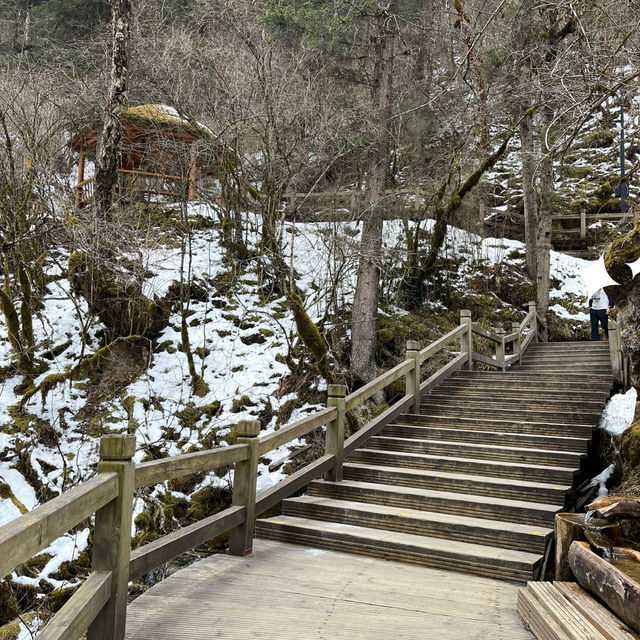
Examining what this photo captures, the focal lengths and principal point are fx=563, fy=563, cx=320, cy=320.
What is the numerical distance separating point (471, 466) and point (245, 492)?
308 centimetres

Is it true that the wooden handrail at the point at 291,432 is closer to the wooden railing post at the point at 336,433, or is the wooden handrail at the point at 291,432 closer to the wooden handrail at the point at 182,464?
the wooden railing post at the point at 336,433

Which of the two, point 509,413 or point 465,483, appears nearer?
point 465,483

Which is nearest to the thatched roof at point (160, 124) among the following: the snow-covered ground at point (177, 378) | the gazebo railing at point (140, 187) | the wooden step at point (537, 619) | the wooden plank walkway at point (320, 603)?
the gazebo railing at point (140, 187)

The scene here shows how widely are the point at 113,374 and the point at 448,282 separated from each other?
31.8 ft

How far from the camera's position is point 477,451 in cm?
700

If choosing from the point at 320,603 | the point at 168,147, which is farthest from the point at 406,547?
the point at 168,147

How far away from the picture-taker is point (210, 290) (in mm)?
14117

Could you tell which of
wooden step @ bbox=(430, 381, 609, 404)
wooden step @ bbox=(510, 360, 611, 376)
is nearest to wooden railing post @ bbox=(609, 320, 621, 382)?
wooden step @ bbox=(510, 360, 611, 376)

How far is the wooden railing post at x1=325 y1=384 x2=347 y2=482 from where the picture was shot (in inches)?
251

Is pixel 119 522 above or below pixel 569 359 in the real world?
below

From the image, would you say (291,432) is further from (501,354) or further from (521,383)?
(501,354)

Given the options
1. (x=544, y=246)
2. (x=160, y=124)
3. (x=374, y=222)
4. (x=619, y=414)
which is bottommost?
(x=619, y=414)

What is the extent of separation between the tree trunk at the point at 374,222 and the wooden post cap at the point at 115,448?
9.01m

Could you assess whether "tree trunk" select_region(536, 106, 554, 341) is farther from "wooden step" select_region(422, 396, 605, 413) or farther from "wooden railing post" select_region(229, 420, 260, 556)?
"wooden railing post" select_region(229, 420, 260, 556)
